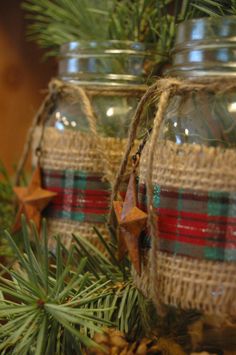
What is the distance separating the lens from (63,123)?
54 centimetres

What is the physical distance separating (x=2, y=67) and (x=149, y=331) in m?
0.76

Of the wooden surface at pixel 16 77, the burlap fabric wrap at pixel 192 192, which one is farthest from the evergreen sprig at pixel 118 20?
the wooden surface at pixel 16 77

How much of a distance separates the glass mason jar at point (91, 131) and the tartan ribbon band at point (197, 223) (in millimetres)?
112

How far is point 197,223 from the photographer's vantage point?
0.37 meters

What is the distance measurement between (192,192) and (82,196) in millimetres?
159

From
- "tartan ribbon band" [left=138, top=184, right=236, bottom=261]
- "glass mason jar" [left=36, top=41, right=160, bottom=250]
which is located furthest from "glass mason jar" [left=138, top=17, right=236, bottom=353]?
"glass mason jar" [left=36, top=41, right=160, bottom=250]

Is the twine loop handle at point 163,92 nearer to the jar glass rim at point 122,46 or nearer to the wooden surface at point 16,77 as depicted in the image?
the jar glass rim at point 122,46

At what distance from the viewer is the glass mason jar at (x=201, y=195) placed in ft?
1.20

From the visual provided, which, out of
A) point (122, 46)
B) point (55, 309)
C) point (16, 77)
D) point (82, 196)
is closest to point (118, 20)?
point (122, 46)

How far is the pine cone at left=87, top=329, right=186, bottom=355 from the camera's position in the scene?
1.18 feet

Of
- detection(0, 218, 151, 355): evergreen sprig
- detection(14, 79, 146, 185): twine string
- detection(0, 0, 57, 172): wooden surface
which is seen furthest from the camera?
detection(0, 0, 57, 172): wooden surface

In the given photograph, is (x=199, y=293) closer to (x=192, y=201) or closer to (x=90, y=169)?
(x=192, y=201)

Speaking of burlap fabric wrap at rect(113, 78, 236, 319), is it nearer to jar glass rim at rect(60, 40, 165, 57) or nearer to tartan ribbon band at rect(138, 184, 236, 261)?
tartan ribbon band at rect(138, 184, 236, 261)

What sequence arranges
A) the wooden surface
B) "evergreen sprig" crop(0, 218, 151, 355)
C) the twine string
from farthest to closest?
the wooden surface < the twine string < "evergreen sprig" crop(0, 218, 151, 355)
